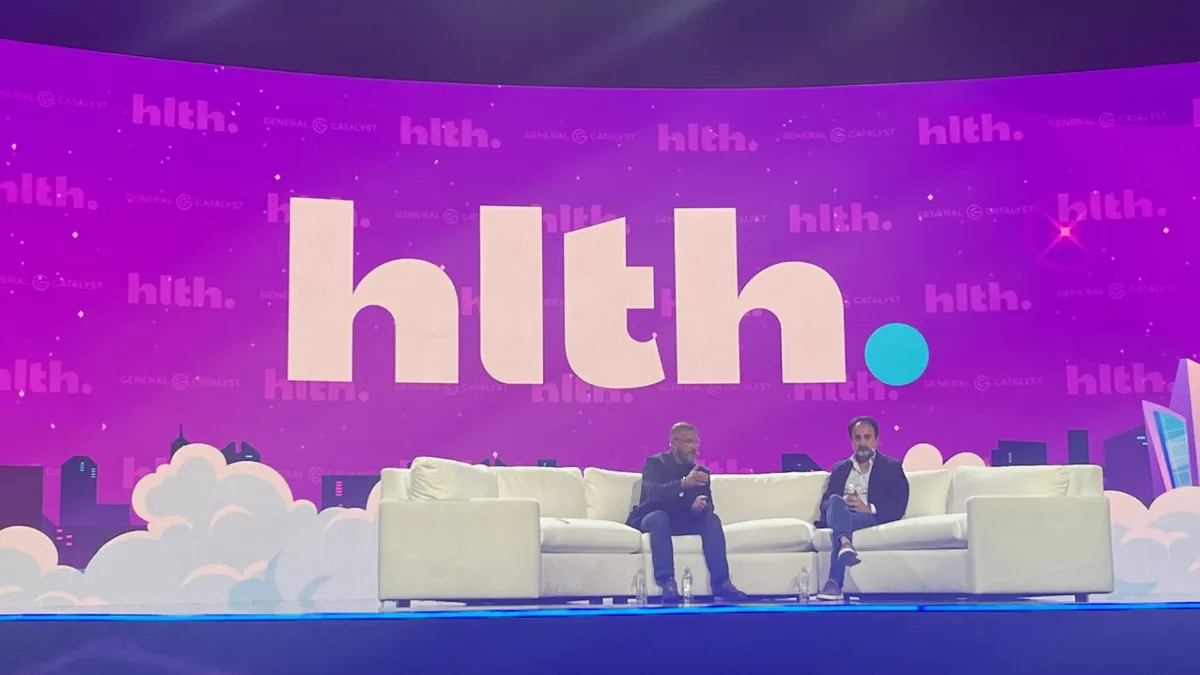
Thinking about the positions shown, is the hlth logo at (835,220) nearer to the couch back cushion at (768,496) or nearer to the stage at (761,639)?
the couch back cushion at (768,496)

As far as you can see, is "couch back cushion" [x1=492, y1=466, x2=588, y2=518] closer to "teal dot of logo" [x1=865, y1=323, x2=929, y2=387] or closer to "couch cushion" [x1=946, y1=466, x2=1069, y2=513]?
"couch cushion" [x1=946, y1=466, x2=1069, y2=513]

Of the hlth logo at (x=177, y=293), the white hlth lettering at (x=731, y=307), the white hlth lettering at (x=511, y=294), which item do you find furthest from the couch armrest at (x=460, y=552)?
the white hlth lettering at (x=731, y=307)

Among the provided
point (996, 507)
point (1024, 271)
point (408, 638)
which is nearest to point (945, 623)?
point (996, 507)

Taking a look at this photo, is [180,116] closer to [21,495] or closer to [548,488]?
[21,495]

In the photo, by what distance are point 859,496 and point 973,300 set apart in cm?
203

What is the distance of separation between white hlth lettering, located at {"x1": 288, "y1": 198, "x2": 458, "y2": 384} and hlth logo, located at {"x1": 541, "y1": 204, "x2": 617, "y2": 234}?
2.24 feet

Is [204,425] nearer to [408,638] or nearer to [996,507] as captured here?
[408,638]

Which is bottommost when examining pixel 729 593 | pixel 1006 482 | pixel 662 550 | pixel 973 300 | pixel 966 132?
pixel 729 593

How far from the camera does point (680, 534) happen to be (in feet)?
18.1

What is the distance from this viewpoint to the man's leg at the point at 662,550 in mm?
5305

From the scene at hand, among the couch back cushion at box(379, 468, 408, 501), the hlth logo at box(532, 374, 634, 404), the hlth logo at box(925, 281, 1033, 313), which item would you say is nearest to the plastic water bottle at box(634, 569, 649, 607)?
the couch back cushion at box(379, 468, 408, 501)

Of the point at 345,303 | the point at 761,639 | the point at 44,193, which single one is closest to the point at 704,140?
the point at 345,303

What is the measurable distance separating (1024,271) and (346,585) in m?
4.22

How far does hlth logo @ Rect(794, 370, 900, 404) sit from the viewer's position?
7113 mm
